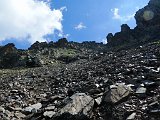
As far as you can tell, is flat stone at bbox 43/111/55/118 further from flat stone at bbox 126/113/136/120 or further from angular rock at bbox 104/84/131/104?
flat stone at bbox 126/113/136/120

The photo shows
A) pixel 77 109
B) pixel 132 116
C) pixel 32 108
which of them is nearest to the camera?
pixel 132 116

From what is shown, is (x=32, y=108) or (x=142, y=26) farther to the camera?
(x=142, y=26)

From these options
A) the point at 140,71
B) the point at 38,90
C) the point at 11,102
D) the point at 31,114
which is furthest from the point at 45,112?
the point at 38,90

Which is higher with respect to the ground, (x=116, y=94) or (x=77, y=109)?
(x=116, y=94)

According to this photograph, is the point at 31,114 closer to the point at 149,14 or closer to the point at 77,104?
the point at 77,104

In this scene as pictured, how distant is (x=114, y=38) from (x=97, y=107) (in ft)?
415

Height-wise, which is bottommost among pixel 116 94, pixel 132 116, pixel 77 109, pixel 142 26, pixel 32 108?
pixel 132 116

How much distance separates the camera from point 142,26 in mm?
140750

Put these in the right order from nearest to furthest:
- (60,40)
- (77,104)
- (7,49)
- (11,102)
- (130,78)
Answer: (77,104)
(130,78)
(11,102)
(7,49)
(60,40)

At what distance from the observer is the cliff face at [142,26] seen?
135 m

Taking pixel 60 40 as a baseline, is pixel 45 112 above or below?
below

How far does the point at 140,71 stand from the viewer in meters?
25.8

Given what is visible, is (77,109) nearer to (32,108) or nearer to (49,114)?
(49,114)

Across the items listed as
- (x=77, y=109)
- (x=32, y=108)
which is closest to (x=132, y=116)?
(x=77, y=109)
